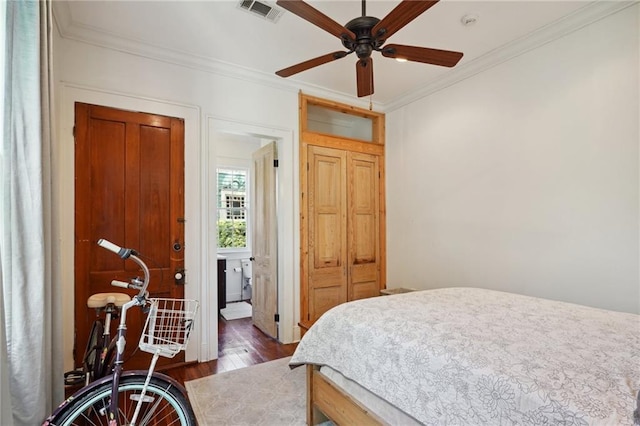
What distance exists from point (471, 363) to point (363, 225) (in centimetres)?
300

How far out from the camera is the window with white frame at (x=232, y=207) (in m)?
5.60

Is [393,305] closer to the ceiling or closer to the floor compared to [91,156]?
closer to the floor

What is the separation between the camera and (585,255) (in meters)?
2.46

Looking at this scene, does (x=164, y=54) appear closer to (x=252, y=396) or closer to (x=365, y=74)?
(x=365, y=74)

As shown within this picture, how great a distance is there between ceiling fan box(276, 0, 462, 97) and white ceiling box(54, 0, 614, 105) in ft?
1.97

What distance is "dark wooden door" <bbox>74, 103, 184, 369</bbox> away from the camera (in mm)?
2609

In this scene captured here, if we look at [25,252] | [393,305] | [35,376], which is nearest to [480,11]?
[393,305]

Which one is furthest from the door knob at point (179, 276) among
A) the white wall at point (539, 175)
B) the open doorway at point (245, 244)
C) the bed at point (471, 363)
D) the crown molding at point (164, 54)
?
the white wall at point (539, 175)

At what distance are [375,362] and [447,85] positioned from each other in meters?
3.14

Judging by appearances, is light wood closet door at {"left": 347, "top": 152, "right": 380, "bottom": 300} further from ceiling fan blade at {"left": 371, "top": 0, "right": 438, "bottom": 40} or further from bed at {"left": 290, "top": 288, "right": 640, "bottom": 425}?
ceiling fan blade at {"left": 371, "top": 0, "right": 438, "bottom": 40}

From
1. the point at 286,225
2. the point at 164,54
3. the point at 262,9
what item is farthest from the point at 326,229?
the point at 164,54

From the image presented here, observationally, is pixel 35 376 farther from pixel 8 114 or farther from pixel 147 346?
pixel 8 114

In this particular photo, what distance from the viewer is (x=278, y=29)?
105 inches

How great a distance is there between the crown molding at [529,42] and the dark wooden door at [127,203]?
110 inches
